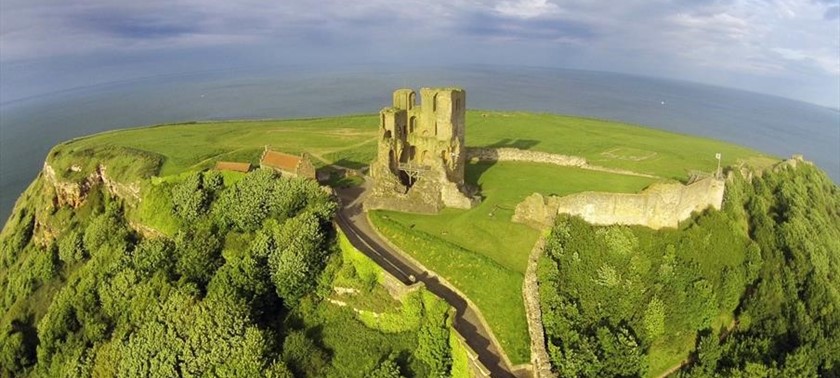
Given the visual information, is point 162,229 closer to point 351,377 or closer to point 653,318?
point 351,377

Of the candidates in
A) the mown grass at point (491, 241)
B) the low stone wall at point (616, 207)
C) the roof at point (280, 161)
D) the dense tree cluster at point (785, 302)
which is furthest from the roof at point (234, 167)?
the dense tree cluster at point (785, 302)

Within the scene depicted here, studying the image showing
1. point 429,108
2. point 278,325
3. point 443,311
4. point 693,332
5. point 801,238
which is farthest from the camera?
point 429,108

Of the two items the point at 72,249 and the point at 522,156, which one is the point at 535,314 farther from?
the point at 72,249

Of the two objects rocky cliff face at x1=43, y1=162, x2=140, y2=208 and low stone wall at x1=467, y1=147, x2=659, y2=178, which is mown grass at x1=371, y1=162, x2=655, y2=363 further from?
rocky cliff face at x1=43, y1=162, x2=140, y2=208

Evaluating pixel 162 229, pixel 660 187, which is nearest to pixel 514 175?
pixel 660 187

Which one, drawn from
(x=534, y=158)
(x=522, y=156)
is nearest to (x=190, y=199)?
(x=522, y=156)

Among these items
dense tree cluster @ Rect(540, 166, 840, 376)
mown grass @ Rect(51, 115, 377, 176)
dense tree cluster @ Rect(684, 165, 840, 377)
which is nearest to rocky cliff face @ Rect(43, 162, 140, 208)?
mown grass @ Rect(51, 115, 377, 176)
